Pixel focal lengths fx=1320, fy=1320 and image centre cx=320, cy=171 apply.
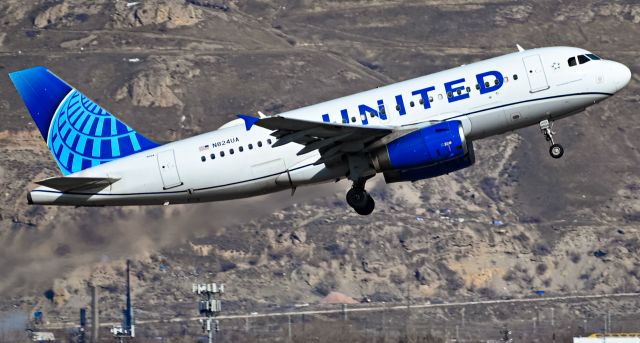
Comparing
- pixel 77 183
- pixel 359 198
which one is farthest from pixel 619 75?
pixel 77 183

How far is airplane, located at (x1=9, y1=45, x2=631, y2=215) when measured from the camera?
52.0 metres

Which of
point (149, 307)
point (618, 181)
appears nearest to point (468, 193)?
point (618, 181)

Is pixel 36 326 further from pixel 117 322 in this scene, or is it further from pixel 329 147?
pixel 329 147

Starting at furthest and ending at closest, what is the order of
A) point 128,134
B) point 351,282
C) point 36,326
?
point 351,282 < point 36,326 < point 128,134

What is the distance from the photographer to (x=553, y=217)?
540ft

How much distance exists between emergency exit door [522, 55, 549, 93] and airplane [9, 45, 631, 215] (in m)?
0.04

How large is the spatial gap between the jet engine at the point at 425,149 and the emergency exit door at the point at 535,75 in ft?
11.5

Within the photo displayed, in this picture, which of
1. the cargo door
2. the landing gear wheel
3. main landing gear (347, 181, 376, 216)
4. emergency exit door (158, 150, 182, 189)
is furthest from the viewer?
main landing gear (347, 181, 376, 216)

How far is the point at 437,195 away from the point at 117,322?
56770 millimetres

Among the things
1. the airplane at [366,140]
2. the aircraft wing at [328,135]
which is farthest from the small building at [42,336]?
the aircraft wing at [328,135]

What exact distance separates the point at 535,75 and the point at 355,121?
7.51 m

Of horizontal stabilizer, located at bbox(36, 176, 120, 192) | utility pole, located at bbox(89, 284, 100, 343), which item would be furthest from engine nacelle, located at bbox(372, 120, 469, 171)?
utility pole, located at bbox(89, 284, 100, 343)

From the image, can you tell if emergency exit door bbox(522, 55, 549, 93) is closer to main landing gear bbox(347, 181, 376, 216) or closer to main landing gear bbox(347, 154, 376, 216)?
main landing gear bbox(347, 154, 376, 216)

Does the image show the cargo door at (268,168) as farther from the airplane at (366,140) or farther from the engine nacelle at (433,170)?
the engine nacelle at (433,170)
